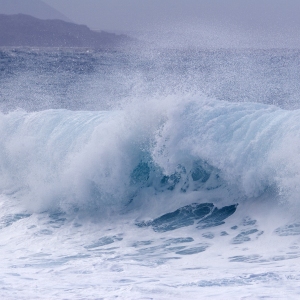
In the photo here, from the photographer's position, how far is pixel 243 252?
6438mm

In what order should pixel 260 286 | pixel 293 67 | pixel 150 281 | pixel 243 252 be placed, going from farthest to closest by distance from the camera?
pixel 293 67 → pixel 243 252 → pixel 150 281 → pixel 260 286

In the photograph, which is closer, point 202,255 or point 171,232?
point 202,255

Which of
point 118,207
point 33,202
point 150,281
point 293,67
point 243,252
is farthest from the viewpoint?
point 293,67

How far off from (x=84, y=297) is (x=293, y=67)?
34095 millimetres

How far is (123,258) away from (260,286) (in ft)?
6.74

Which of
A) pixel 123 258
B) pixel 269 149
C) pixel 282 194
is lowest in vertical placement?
pixel 123 258

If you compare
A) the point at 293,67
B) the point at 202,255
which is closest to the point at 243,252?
the point at 202,255

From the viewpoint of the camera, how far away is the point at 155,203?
853 centimetres

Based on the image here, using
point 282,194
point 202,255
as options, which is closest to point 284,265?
point 202,255

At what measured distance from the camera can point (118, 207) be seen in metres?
8.55

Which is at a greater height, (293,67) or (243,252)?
(293,67)

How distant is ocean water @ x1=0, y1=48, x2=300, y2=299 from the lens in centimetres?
549

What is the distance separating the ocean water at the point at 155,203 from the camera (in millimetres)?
5492

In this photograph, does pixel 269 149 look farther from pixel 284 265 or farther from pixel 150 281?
pixel 150 281
